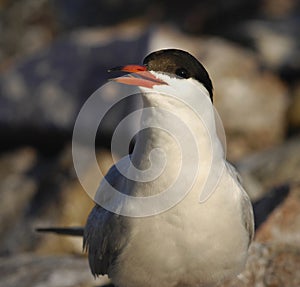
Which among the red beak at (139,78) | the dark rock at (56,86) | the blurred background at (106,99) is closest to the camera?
the red beak at (139,78)

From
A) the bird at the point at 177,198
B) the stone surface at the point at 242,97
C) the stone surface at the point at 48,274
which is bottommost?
the stone surface at the point at 242,97

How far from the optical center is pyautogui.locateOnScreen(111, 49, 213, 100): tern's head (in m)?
4.96

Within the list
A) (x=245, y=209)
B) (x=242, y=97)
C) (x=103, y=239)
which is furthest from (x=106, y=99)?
(x=245, y=209)

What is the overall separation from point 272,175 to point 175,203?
5756 millimetres

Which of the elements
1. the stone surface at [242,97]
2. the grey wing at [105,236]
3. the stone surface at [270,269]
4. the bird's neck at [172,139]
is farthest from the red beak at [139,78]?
the stone surface at [242,97]

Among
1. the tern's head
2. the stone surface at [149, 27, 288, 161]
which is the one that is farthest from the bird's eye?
the stone surface at [149, 27, 288, 161]

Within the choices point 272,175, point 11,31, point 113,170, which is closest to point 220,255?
point 113,170

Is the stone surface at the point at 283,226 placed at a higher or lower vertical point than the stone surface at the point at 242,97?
higher

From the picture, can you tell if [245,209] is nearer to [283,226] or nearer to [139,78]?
[139,78]

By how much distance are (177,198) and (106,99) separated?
780 centimetres

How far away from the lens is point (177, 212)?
5.29 m

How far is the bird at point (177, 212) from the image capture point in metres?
5.03

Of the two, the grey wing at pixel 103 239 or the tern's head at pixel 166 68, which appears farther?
the grey wing at pixel 103 239

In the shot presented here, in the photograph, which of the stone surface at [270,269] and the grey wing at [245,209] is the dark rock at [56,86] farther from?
the grey wing at [245,209]
